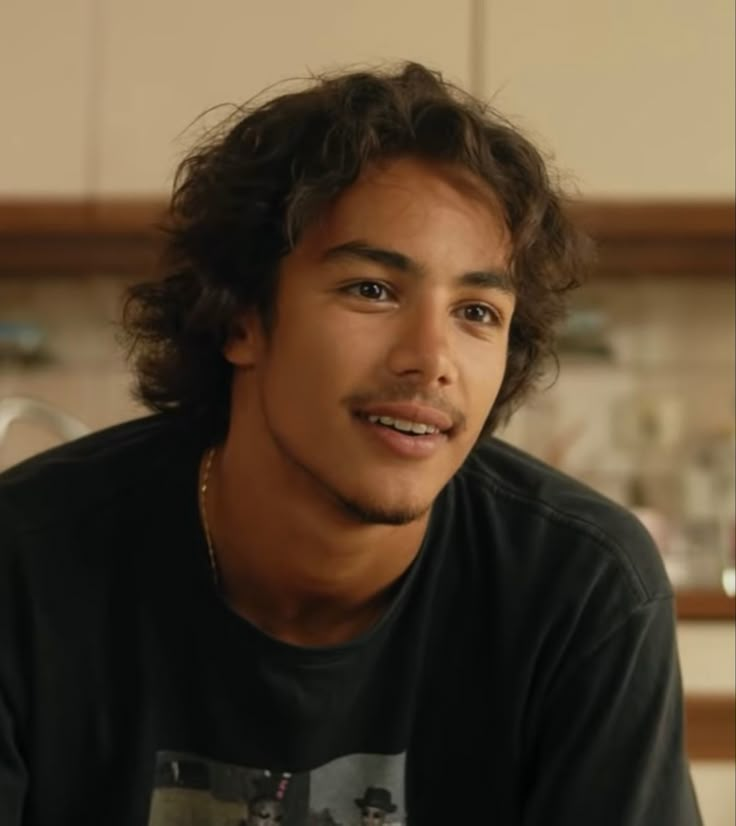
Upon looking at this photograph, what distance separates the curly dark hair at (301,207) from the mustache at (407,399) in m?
0.13

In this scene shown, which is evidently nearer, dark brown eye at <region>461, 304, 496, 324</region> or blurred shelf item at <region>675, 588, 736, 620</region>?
dark brown eye at <region>461, 304, 496, 324</region>

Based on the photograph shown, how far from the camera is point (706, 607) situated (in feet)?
6.46

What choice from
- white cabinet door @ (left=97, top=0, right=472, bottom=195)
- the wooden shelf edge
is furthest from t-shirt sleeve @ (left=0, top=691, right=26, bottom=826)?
white cabinet door @ (left=97, top=0, right=472, bottom=195)

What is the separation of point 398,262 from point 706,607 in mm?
1118

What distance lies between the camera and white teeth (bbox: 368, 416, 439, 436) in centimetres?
99

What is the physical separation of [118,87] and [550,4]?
0.65 m

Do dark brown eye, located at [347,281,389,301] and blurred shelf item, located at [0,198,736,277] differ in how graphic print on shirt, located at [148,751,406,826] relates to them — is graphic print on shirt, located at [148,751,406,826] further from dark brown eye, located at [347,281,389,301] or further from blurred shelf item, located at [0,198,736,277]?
blurred shelf item, located at [0,198,736,277]

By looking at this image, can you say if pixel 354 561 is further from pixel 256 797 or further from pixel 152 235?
pixel 152 235

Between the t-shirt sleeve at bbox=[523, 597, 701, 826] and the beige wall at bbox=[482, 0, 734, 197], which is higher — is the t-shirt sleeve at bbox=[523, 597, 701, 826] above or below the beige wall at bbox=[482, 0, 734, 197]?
below

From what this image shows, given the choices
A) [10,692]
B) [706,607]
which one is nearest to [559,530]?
[10,692]

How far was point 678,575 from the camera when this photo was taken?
223cm

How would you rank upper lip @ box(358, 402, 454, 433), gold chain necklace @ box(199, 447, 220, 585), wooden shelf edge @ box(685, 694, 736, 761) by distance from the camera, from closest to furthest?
upper lip @ box(358, 402, 454, 433), gold chain necklace @ box(199, 447, 220, 585), wooden shelf edge @ box(685, 694, 736, 761)

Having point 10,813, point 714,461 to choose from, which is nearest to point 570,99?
point 714,461

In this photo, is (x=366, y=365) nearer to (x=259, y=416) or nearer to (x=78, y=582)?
(x=259, y=416)
